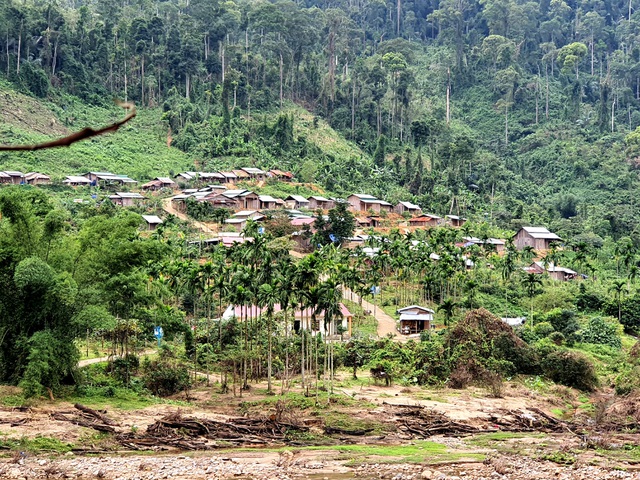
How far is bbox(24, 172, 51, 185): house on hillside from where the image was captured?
72.2 m

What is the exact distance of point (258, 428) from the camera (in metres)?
28.6

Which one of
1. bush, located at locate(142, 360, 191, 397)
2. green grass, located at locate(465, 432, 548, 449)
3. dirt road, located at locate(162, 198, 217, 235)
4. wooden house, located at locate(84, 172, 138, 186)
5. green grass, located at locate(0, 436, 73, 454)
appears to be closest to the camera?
green grass, located at locate(0, 436, 73, 454)

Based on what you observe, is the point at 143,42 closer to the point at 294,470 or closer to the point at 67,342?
the point at 67,342

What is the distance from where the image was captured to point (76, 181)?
7444 cm

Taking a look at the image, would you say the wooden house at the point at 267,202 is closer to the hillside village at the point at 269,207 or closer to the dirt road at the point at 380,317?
the hillside village at the point at 269,207

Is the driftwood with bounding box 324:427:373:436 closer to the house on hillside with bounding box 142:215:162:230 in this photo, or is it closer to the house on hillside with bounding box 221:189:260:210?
the house on hillside with bounding box 142:215:162:230

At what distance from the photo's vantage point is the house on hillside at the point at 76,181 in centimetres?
7425

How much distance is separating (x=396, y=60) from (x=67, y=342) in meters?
95.2

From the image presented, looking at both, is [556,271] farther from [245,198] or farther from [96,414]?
[96,414]

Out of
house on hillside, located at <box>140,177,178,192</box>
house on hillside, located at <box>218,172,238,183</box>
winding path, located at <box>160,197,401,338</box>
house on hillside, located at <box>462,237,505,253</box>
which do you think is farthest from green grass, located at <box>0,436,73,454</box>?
house on hillside, located at <box>218,172,238,183</box>

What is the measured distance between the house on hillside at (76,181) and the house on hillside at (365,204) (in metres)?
28.3

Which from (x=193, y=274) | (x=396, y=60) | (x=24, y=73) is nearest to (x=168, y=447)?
(x=193, y=274)

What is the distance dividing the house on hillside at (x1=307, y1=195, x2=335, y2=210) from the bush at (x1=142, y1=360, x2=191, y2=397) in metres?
45.8

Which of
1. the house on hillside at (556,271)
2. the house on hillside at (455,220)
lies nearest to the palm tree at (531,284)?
the house on hillside at (556,271)
